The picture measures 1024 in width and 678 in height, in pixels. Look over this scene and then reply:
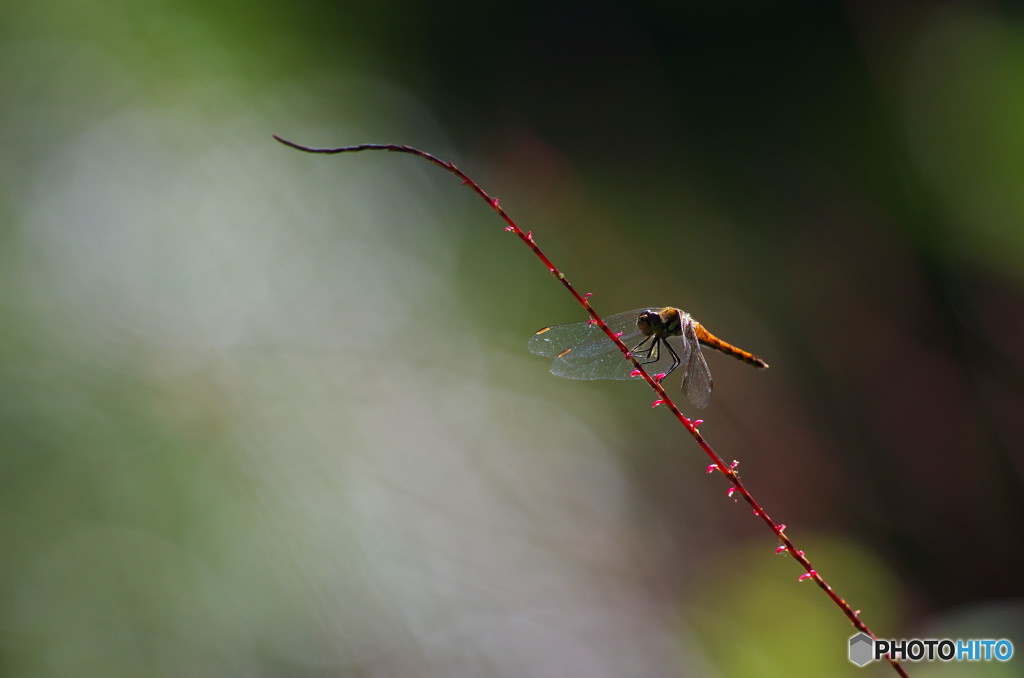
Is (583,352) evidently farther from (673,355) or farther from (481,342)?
(481,342)

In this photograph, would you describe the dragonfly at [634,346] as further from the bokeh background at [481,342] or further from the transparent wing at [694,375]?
the bokeh background at [481,342]

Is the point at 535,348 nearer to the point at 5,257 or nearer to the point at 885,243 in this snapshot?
the point at 5,257

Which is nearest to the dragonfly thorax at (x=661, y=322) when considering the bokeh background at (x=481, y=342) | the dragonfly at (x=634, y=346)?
the dragonfly at (x=634, y=346)

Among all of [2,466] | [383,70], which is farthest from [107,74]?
[2,466]

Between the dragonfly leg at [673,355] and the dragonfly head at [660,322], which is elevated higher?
the dragonfly head at [660,322]

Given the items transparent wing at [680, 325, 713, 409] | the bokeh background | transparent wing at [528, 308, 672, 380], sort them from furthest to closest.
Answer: the bokeh background, transparent wing at [528, 308, 672, 380], transparent wing at [680, 325, 713, 409]

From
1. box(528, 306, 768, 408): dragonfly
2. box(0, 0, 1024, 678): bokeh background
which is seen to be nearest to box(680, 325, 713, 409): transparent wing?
box(528, 306, 768, 408): dragonfly

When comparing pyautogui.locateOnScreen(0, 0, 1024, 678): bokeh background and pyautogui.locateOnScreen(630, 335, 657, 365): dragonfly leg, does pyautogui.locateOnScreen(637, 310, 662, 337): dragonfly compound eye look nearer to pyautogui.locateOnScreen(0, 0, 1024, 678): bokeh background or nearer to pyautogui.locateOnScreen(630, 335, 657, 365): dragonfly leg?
pyautogui.locateOnScreen(630, 335, 657, 365): dragonfly leg
